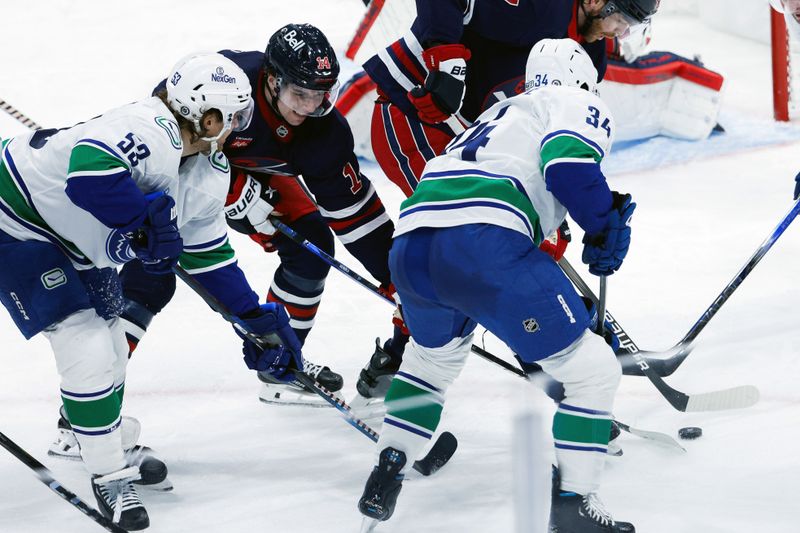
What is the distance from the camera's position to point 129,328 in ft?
10.4

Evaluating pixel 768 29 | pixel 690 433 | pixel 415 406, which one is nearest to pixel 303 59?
pixel 415 406

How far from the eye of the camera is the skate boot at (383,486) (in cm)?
259

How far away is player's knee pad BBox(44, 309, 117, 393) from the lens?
259cm

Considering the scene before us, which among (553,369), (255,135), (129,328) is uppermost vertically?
(255,135)

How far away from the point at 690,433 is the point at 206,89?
5.44ft

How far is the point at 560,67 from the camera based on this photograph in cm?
260

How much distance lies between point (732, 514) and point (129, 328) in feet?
5.73

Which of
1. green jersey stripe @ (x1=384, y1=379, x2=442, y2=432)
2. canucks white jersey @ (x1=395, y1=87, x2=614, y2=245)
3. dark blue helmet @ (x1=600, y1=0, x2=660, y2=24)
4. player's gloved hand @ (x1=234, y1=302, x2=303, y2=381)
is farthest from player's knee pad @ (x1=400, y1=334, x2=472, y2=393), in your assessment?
dark blue helmet @ (x1=600, y1=0, x2=660, y2=24)

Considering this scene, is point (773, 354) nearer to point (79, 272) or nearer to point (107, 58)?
point (79, 272)

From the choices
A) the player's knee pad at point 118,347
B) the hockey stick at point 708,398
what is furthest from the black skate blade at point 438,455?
the player's knee pad at point 118,347

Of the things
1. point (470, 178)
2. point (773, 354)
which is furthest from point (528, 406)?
point (773, 354)

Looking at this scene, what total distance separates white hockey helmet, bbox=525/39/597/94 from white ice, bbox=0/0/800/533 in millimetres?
779

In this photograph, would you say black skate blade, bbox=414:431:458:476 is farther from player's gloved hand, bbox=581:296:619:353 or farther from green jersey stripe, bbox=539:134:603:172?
green jersey stripe, bbox=539:134:603:172

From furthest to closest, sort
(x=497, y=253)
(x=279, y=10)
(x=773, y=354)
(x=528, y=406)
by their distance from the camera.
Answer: (x=279, y=10), (x=773, y=354), (x=497, y=253), (x=528, y=406)
